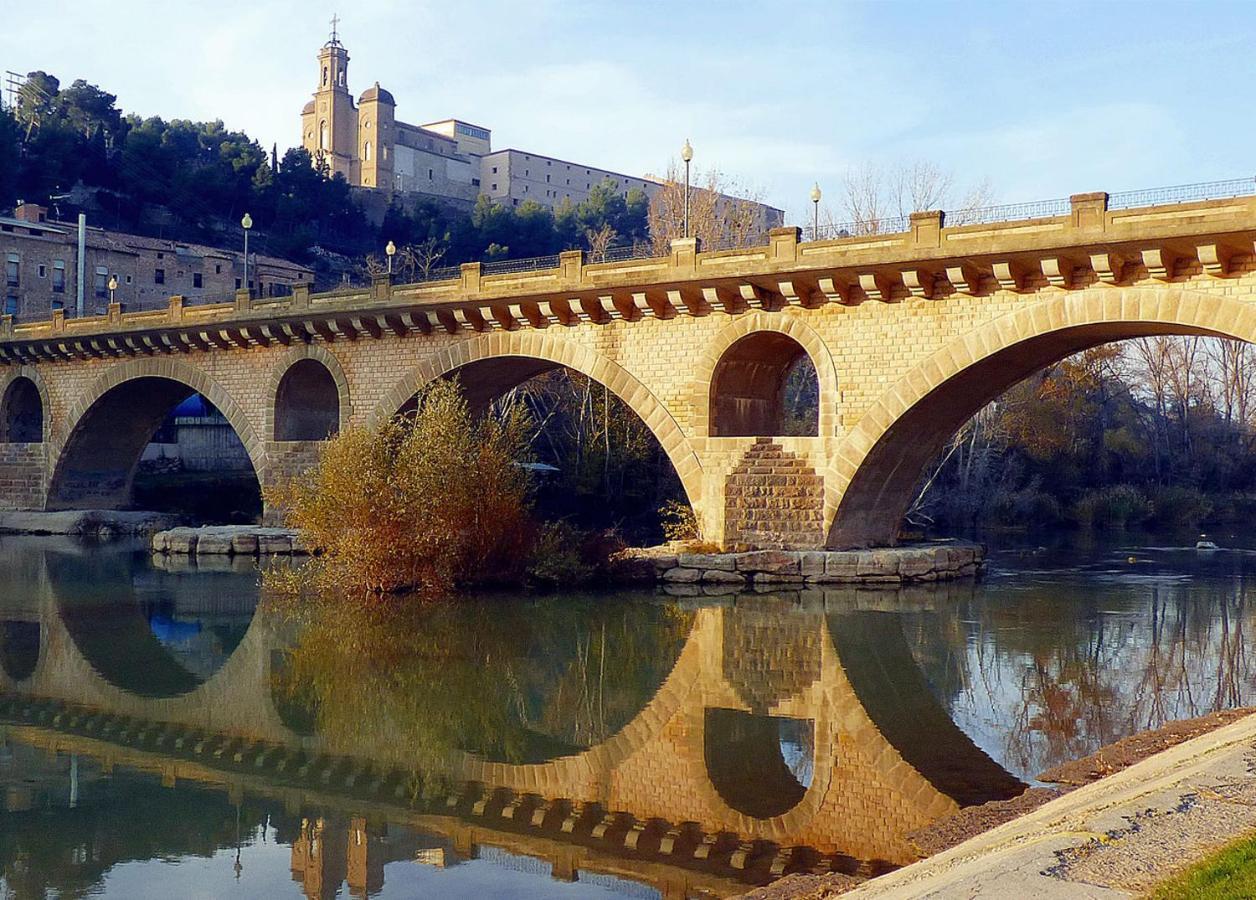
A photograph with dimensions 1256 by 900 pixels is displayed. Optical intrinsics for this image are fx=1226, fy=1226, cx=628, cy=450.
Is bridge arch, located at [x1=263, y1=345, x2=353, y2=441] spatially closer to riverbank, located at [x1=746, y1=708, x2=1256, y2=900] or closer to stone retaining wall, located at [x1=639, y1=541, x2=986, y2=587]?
stone retaining wall, located at [x1=639, y1=541, x2=986, y2=587]

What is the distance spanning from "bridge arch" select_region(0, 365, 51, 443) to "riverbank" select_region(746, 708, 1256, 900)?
35198 mm

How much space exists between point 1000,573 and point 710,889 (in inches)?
725

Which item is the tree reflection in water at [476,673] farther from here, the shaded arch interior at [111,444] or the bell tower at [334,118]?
the bell tower at [334,118]

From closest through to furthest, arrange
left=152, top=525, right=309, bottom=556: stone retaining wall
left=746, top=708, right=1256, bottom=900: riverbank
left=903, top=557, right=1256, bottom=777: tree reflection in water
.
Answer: left=746, top=708, right=1256, bottom=900: riverbank < left=903, top=557, right=1256, bottom=777: tree reflection in water < left=152, top=525, right=309, bottom=556: stone retaining wall

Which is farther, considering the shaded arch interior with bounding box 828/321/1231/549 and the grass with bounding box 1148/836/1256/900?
the shaded arch interior with bounding box 828/321/1231/549

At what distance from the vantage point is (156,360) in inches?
1308

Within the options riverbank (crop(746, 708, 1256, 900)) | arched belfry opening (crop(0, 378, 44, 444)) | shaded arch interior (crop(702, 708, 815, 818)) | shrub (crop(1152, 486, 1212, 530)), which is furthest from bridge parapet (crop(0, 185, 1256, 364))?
shrub (crop(1152, 486, 1212, 530))

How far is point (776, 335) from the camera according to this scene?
22.5 meters

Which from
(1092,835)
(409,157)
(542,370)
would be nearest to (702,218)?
(542,370)

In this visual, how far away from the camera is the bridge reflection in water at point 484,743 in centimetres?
837

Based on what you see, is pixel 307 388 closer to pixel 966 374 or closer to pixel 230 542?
pixel 230 542

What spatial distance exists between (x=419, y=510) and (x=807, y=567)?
6736 millimetres

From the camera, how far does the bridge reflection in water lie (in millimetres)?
8367

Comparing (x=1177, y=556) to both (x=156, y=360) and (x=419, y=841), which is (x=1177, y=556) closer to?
(x=419, y=841)
